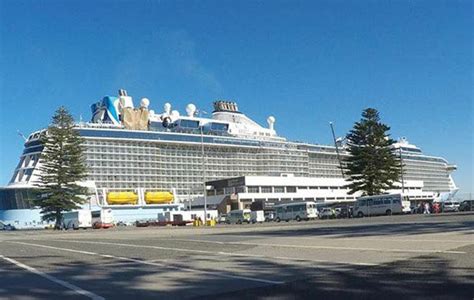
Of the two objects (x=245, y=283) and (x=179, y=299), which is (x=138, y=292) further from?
(x=245, y=283)

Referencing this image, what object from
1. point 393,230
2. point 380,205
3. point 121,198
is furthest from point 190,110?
point 393,230

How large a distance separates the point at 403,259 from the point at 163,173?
10124 centimetres

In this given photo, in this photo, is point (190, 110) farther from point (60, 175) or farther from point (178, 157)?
point (60, 175)

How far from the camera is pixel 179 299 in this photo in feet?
26.5

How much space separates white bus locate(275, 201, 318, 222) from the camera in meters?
66.3

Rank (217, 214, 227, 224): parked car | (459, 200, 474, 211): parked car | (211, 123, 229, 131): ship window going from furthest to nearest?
(211, 123, 229, 131): ship window → (217, 214, 227, 224): parked car → (459, 200, 474, 211): parked car

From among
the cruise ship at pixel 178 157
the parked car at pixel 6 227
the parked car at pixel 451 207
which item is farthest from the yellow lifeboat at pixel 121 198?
the parked car at pixel 451 207

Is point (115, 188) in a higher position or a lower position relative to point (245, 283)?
higher

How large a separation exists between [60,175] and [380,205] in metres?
41.0

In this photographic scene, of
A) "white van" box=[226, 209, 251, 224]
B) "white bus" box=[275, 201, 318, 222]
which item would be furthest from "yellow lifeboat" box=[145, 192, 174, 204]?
"white bus" box=[275, 201, 318, 222]

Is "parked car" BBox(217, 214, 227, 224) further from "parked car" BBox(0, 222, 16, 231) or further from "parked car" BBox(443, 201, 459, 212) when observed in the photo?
"parked car" BBox(0, 222, 16, 231)

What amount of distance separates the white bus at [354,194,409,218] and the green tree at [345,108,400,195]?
8.11 meters

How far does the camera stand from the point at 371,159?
7181 cm

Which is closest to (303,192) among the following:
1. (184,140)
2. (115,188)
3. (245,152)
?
(245,152)
